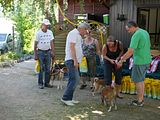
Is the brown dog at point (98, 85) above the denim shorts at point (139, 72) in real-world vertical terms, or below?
below

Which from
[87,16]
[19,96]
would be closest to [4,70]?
[87,16]

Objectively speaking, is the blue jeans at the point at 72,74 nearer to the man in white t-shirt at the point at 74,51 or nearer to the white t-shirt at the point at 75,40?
the man in white t-shirt at the point at 74,51

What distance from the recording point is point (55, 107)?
23.2 ft

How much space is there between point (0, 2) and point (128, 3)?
420 centimetres

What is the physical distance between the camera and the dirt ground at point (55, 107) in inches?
253

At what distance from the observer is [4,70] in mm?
12844

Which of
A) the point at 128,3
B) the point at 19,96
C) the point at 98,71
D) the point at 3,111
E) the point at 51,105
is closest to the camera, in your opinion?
the point at 3,111

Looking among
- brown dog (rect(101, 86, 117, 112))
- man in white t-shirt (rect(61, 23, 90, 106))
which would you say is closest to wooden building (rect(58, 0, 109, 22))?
man in white t-shirt (rect(61, 23, 90, 106))

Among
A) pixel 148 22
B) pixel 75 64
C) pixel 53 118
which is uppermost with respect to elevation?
pixel 148 22

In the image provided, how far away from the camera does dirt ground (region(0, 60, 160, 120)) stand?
6.44m

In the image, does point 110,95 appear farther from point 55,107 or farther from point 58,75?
point 58,75

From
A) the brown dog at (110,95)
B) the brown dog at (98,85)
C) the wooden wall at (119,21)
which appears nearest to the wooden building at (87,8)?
the wooden wall at (119,21)

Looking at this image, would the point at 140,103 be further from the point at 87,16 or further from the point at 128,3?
the point at 87,16

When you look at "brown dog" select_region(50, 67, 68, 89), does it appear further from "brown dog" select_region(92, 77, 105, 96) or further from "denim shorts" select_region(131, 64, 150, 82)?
"denim shorts" select_region(131, 64, 150, 82)
